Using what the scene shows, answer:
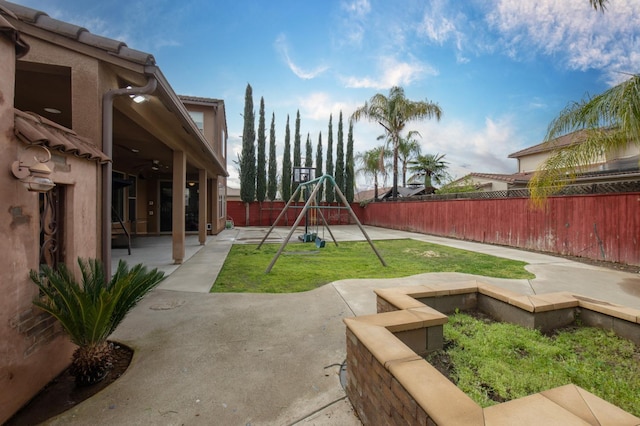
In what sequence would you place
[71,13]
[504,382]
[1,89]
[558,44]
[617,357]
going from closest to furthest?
1. [1,89]
2. [504,382]
3. [617,357]
4. [71,13]
5. [558,44]

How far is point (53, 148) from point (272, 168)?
834 inches

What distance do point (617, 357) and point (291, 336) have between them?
3.06 meters

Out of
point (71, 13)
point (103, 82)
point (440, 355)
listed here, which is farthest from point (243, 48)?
point (440, 355)

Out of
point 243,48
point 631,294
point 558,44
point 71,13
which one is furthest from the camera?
point 243,48

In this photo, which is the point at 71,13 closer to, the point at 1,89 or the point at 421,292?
the point at 1,89

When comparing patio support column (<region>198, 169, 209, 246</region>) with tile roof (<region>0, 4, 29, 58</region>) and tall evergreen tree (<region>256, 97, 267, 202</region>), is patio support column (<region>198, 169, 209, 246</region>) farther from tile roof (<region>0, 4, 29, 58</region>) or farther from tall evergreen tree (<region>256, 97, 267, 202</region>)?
tall evergreen tree (<region>256, 97, 267, 202</region>)

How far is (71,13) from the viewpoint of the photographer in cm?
628

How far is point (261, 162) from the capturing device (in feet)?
72.9

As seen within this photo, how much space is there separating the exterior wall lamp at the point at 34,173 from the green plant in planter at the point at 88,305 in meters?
0.63

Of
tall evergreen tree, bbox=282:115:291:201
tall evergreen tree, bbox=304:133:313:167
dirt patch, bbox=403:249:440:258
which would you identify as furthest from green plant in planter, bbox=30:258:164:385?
tall evergreen tree, bbox=304:133:313:167

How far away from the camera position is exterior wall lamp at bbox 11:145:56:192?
74.1 inches

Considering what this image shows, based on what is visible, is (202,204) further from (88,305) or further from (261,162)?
(261,162)

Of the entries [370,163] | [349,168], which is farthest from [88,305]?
[349,168]

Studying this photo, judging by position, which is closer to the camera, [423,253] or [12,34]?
[12,34]
